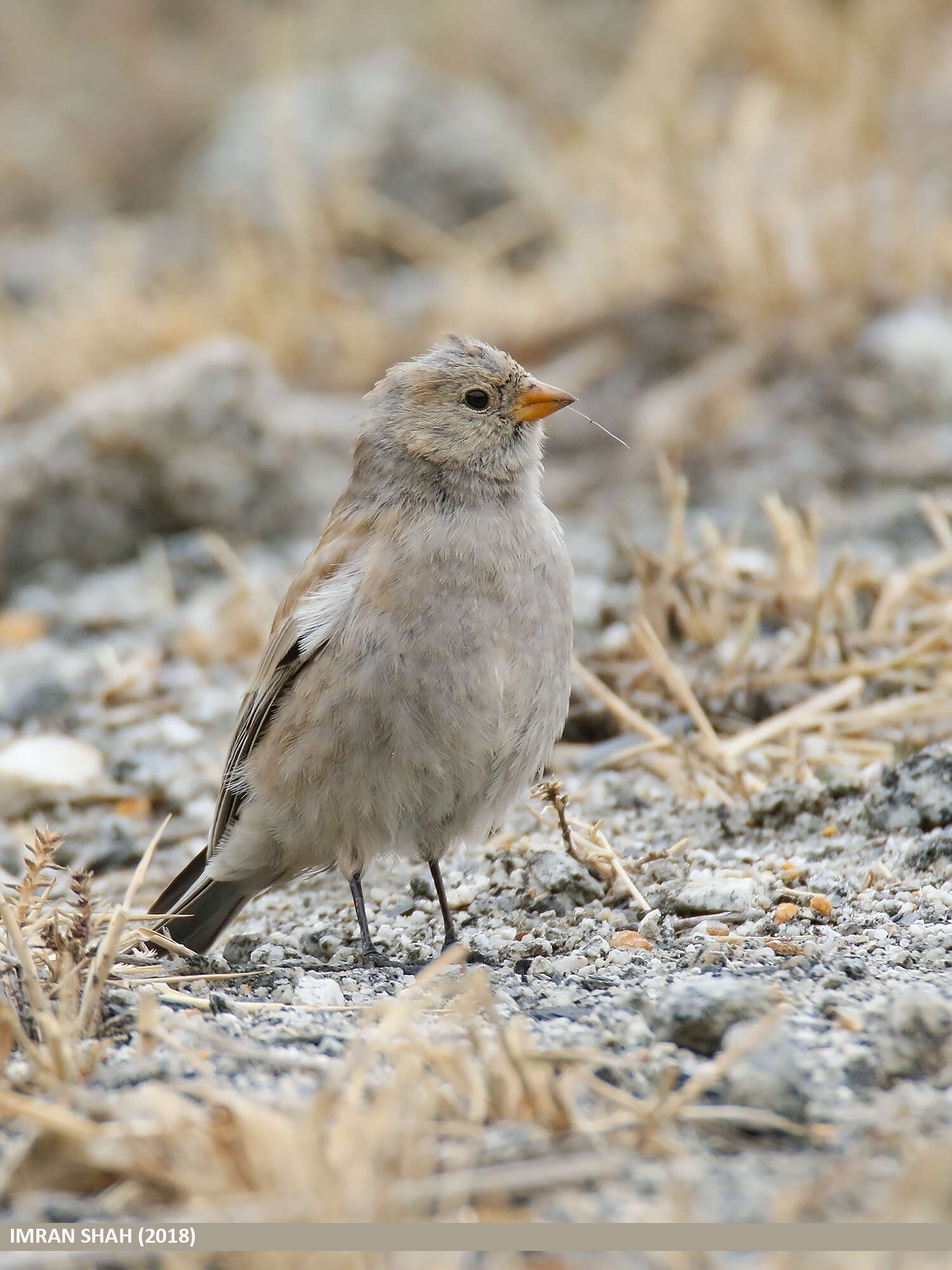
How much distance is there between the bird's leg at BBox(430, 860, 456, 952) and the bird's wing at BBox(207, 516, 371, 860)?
0.51 m

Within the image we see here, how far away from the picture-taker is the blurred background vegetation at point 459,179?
7383mm

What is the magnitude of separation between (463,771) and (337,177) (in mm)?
7732

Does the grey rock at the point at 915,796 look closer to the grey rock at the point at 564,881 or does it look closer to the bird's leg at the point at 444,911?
the grey rock at the point at 564,881

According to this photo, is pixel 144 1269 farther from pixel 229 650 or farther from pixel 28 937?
pixel 229 650

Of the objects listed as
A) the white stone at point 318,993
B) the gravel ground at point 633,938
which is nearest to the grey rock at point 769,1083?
the gravel ground at point 633,938

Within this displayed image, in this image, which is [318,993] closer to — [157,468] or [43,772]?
[43,772]

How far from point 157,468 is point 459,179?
16.9 feet

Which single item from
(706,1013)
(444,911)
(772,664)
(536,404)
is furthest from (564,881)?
(772,664)

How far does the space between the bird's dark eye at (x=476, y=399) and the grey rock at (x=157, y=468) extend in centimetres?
290

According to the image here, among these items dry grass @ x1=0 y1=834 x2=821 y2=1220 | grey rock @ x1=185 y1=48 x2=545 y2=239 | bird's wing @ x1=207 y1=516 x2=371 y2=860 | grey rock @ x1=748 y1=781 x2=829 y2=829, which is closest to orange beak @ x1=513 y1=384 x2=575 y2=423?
bird's wing @ x1=207 y1=516 x2=371 y2=860

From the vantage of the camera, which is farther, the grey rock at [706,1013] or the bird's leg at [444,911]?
the bird's leg at [444,911]

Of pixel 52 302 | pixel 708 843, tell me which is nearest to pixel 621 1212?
pixel 708 843

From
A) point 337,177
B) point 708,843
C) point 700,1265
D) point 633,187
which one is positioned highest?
point 337,177

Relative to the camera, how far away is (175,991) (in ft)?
9.00
